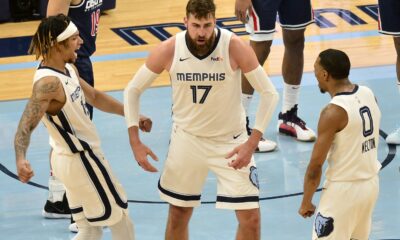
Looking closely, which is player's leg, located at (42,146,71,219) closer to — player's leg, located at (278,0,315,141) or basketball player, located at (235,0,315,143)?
basketball player, located at (235,0,315,143)

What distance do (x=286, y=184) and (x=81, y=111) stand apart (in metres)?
2.46

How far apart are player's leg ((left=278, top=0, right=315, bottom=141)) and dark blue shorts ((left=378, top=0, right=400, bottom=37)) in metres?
0.67

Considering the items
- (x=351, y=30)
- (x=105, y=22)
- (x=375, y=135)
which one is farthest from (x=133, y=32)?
(x=375, y=135)

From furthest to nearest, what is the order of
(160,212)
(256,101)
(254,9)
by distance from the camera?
(256,101) < (254,9) < (160,212)

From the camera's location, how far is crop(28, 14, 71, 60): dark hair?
624 cm

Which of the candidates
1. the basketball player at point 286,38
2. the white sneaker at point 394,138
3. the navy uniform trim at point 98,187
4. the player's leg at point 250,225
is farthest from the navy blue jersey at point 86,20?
the white sneaker at point 394,138

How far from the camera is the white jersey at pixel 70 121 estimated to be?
619 centimetres

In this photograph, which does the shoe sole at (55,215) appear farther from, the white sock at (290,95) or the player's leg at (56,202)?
the white sock at (290,95)

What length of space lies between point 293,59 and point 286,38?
21cm

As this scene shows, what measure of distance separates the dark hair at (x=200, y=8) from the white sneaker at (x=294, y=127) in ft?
10.8

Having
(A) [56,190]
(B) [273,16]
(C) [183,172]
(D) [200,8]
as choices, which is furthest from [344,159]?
(B) [273,16]

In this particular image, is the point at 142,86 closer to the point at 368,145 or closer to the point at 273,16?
the point at 368,145

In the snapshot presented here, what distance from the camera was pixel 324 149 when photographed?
562cm

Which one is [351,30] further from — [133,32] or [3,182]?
[3,182]
